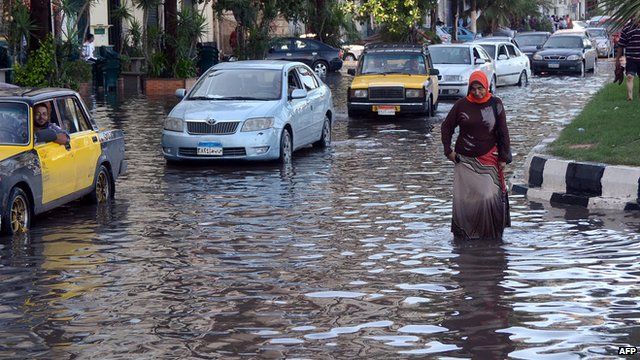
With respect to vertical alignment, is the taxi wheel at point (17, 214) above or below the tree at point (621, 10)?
below

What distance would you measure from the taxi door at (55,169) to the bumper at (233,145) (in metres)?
4.57

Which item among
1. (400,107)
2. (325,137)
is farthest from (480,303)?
(400,107)

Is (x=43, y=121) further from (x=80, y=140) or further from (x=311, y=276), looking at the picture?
(x=311, y=276)

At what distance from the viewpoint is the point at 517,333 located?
27.7ft

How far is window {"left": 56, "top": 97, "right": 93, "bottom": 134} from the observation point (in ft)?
48.0

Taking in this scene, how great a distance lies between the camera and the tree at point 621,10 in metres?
14.6

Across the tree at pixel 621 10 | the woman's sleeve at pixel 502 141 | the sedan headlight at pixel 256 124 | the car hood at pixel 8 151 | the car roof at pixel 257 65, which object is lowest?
the sedan headlight at pixel 256 124

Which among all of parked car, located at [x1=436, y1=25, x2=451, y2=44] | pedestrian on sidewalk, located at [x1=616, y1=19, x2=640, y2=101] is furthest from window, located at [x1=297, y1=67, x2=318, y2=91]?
parked car, located at [x1=436, y1=25, x2=451, y2=44]

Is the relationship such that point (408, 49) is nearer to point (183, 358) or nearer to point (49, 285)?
point (49, 285)

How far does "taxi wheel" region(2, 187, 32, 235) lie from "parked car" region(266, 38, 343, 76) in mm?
36123

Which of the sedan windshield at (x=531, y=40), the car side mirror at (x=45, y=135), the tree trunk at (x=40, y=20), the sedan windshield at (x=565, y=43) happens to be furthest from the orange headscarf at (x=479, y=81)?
the sedan windshield at (x=531, y=40)

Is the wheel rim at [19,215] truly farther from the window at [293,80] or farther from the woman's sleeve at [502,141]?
the window at [293,80]

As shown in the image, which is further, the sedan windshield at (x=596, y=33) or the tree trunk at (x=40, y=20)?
the sedan windshield at (x=596, y=33)

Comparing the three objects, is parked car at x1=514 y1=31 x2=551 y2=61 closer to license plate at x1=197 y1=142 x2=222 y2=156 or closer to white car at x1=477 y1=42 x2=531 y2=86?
white car at x1=477 y1=42 x2=531 y2=86
